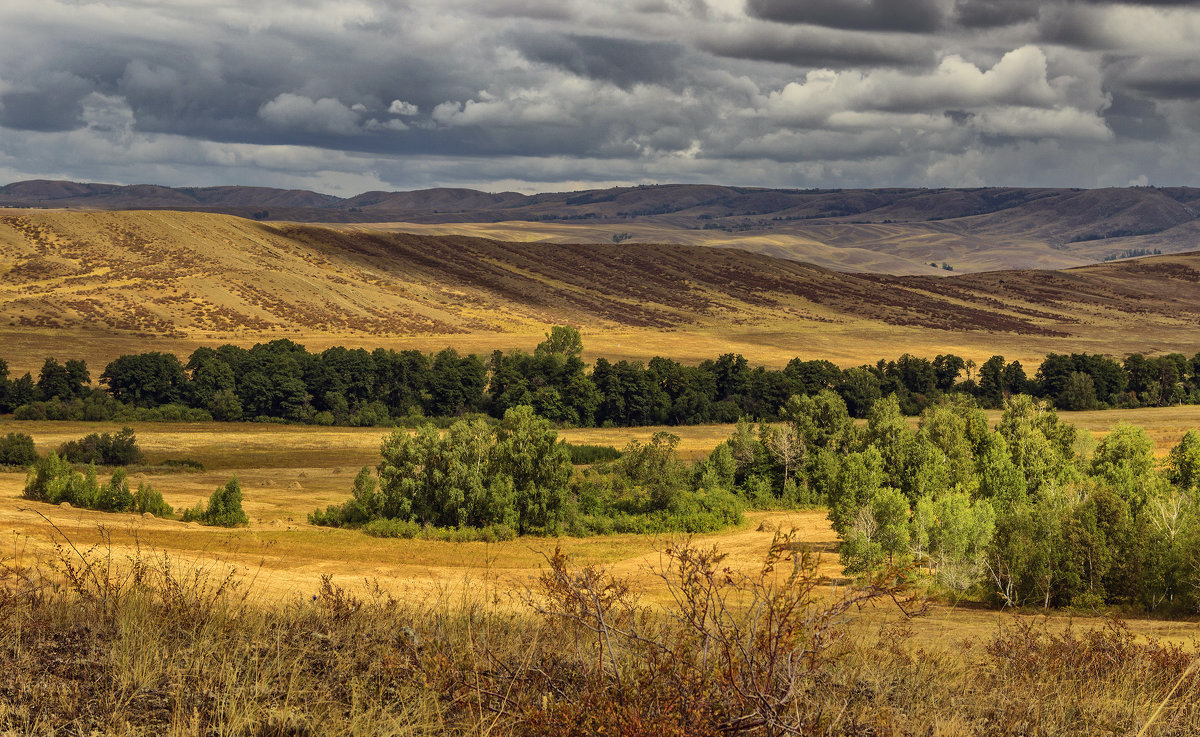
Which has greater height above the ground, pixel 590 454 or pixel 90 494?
pixel 90 494

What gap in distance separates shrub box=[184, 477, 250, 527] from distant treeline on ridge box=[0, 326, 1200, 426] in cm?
4727

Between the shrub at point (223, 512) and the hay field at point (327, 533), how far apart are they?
131cm

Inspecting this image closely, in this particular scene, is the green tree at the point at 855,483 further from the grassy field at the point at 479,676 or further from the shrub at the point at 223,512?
the grassy field at the point at 479,676

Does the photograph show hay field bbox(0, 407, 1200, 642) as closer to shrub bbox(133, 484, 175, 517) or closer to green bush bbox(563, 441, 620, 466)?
shrub bbox(133, 484, 175, 517)

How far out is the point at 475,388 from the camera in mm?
107875

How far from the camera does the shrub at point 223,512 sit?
48.6 metres

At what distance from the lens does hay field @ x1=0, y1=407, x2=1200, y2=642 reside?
84.8 ft

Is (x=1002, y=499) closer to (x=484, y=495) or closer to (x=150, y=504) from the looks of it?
(x=484, y=495)

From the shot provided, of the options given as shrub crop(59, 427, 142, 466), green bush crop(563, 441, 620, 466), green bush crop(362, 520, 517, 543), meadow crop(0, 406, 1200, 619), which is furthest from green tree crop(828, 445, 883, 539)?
shrub crop(59, 427, 142, 466)

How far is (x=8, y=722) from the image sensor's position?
6.68 metres

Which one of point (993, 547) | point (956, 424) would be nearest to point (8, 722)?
point (993, 547)

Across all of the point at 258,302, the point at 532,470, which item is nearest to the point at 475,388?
the point at 532,470

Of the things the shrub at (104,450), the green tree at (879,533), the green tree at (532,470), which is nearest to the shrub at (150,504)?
the green tree at (532,470)

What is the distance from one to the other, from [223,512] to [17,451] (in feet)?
102
